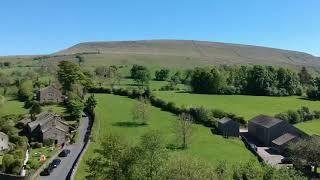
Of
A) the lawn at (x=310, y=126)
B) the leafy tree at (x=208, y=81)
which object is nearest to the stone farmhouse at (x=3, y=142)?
the lawn at (x=310, y=126)

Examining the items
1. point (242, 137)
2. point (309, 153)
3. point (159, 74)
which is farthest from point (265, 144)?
point (159, 74)

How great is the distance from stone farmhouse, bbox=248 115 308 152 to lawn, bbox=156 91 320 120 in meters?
11.8

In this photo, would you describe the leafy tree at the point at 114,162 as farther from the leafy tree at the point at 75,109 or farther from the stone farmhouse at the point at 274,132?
the leafy tree at the point at 75,109

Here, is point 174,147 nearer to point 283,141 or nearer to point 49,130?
point 283,141

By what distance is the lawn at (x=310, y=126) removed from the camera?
338 feet

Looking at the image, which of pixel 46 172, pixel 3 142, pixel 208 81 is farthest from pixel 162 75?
pixel 46 172

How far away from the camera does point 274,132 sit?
96750 mm

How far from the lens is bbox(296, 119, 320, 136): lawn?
338 ft

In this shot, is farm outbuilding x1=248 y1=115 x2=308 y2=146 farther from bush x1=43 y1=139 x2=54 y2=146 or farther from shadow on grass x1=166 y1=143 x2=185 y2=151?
bush x1=43 y1=139 x2=54 y2=146

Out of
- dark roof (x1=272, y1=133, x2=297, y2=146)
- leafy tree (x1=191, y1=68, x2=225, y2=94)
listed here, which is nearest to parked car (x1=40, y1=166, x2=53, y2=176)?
dark roof (x1=272, y1=133, x2=297, y2=146)

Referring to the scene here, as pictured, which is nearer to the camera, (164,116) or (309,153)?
(309,153)

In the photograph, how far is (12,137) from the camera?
87.8m

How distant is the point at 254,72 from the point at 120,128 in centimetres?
7186

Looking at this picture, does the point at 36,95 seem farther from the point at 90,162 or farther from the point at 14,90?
the point at 90,162
